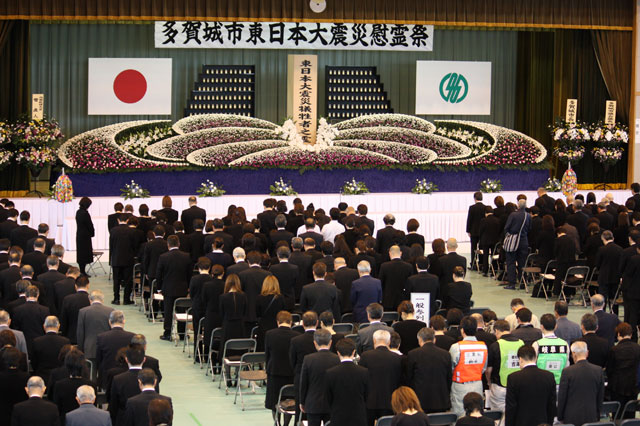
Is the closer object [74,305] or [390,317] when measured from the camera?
[74,305]

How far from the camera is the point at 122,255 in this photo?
15430 mm

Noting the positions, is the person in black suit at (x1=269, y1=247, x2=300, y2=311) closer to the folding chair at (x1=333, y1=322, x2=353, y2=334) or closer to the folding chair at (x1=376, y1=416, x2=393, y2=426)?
the folding chair at (x1=333, y1=322, x2=353, y2=334)

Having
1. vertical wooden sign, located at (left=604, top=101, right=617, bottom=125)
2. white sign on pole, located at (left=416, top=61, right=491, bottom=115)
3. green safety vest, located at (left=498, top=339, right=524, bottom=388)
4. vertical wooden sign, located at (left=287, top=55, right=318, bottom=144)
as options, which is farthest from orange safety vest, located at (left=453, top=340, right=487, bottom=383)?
vertical wooden sign, located at (left=604, top=101, right=617, bottom=125)

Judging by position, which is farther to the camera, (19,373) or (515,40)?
(515,40)

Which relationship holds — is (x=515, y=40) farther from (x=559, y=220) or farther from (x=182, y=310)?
(x=182, y=310)

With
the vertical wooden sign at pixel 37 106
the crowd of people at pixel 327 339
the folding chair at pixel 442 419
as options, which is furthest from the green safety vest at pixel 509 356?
the vertical wooden sign at pixel 37 106

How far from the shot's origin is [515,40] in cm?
2794

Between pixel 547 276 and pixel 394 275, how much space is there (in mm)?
4861

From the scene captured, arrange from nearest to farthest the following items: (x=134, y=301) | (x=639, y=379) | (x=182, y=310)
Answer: (x=639, y=379) < (x=182, y=310) < (x=134, y=301)

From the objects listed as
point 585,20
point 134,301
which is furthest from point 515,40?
point 134,301

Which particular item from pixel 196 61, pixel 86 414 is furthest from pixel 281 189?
pixel 86 414

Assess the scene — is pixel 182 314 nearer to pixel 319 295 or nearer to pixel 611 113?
pixel 319 295

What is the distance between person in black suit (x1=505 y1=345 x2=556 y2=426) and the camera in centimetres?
804

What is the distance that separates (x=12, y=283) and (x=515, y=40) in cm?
1980
